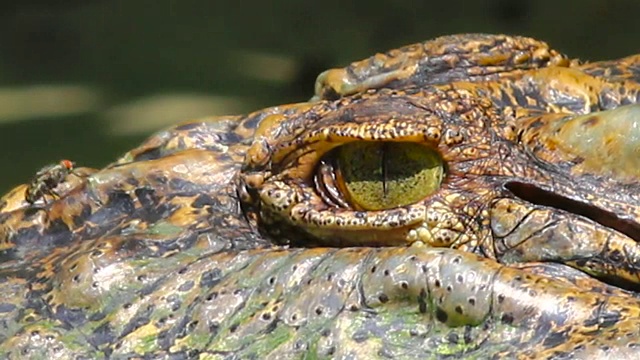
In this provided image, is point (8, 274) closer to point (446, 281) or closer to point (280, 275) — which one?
point (280, 275)

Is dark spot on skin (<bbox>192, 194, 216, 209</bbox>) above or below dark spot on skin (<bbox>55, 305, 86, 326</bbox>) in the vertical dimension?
above

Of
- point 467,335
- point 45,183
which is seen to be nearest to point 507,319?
point 467,335

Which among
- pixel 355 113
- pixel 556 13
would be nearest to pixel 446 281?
pixel 355 113

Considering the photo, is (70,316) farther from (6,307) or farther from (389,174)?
(389,174)

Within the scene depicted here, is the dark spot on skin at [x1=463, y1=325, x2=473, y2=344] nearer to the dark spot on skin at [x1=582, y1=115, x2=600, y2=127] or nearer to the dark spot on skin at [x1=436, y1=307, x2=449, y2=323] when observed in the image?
the dark spot on skin at [x1=436, y1=307, x2=449, y2=323]

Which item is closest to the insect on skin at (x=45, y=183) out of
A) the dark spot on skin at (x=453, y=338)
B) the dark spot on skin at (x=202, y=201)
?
the dark spot on skin at (x=202, y=201)

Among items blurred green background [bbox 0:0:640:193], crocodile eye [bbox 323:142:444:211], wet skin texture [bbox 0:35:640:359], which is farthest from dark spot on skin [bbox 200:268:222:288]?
blurred green background [bbox 0:0:640:193]
